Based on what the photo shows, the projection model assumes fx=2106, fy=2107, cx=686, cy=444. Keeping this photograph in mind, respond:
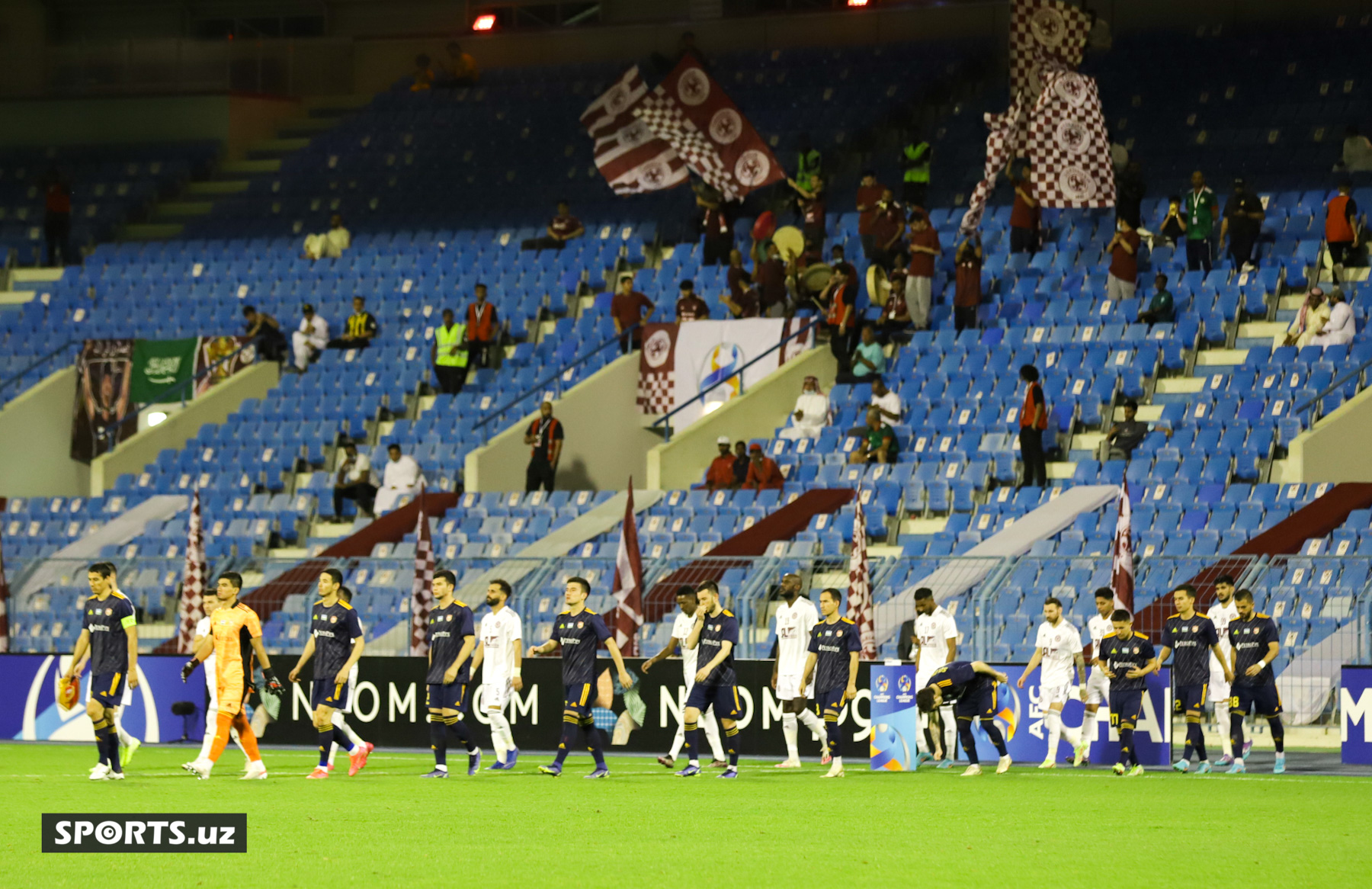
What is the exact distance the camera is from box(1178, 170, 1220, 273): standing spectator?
28.7 metres

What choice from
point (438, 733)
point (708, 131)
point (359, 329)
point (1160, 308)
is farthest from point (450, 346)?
point (438, 733)

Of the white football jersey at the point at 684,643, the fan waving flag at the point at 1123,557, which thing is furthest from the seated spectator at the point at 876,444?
the white football jersey at the point at 684,643

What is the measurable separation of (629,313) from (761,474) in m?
5.53

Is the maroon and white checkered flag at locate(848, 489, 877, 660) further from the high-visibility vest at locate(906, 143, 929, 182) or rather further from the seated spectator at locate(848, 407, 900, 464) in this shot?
the high-visibility vest at locate(906, 143, 929, 182)

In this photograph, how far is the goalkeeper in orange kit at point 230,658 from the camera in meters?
17.2

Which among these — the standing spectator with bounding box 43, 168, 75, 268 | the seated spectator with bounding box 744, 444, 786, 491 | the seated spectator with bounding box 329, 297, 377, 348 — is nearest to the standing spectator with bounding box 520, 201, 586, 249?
the seated spectator with bounding box 329, 297, 377, 348

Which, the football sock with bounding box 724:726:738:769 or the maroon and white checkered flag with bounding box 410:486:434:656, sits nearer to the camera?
the football sock with bounding box 724:726:738:769

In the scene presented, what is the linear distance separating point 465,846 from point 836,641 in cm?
671

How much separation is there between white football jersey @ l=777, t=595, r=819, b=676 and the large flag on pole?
3.91m

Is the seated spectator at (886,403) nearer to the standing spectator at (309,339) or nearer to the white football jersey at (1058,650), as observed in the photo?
the white football jersey at (1058,650)

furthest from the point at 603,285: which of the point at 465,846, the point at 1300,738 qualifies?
the point at 465,846

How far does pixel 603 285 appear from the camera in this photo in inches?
1369

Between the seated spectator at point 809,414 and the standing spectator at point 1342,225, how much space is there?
696cm

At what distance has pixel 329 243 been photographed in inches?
1478
